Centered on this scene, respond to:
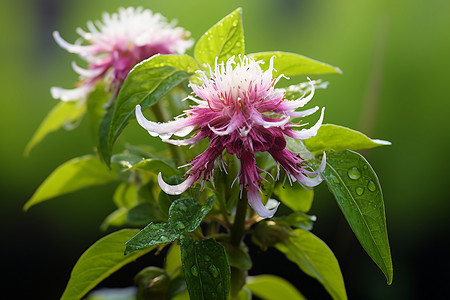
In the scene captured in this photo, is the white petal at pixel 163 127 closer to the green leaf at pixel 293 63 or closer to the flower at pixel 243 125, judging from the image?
the flower at pixel 243 125

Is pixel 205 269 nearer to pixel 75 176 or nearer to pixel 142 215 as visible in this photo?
pixel 142 215

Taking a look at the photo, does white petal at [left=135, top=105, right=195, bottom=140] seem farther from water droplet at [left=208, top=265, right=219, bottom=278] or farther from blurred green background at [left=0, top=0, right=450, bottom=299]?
blurred green background at [left=0, top=0, right=450, bottom=299]

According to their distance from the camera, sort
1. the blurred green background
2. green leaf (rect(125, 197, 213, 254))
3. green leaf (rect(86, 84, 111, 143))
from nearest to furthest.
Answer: green leaf (rect(125, 197, 213, 254))
green leaf (rect(86, 84, 111, 143))
the blurred green background

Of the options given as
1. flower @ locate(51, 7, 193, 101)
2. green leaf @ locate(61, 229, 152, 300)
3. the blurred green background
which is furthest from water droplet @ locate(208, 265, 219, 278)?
the blurred green background

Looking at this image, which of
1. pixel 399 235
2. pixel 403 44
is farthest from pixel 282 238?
pixel 403 44

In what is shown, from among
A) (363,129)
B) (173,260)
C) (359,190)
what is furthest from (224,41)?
(363,129)

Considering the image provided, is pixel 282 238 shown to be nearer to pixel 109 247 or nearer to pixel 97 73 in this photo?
pixel 109 247
